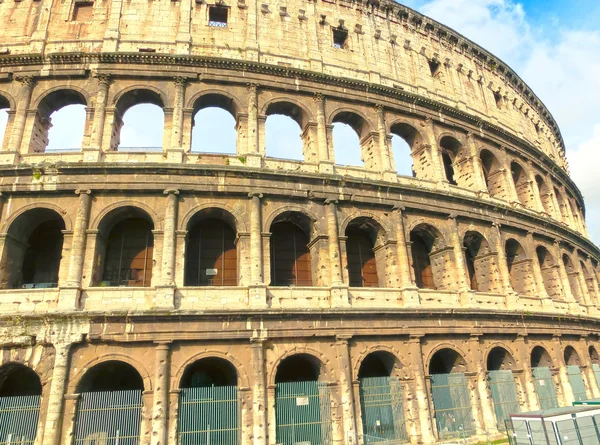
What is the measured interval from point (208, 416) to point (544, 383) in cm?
1200

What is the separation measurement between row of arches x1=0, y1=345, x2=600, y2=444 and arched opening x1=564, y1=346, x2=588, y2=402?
74.0 inches

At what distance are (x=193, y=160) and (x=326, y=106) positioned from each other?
5283 mm

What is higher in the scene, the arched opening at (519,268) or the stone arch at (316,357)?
the arched opening at (519,268)

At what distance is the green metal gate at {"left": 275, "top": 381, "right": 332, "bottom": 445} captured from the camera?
424 inches

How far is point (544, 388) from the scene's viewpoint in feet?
48.8

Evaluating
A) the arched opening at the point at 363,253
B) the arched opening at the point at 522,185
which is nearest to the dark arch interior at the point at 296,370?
the arched opening at the point at 363,253

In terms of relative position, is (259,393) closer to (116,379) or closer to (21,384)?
(116,379)

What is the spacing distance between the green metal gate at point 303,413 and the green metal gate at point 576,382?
1070 centimetres

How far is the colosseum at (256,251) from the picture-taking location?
10547 mm

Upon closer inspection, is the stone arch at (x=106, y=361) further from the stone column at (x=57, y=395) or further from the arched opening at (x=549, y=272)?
the arched opening at (x=549, y=272)

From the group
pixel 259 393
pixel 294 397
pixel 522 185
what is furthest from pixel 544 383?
pixel 259 393

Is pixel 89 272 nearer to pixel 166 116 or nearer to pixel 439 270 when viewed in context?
pixel 166 116

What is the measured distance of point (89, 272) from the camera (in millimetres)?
11180

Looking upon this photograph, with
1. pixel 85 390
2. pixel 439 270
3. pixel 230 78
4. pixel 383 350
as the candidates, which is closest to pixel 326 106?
pixel 230 78
